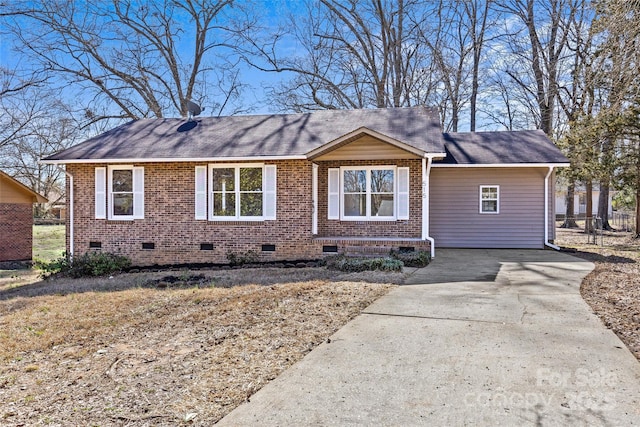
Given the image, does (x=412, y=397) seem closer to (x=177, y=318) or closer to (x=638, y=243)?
(x=177, y=318)

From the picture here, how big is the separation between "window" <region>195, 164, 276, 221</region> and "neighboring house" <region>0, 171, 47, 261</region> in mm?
11579

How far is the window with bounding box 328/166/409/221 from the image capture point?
1298 cm

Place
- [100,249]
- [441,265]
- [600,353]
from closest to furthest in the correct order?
[600,353] → [441,265] → [100,249]

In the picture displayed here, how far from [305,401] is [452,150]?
13.2 metres

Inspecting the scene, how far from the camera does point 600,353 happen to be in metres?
4.55

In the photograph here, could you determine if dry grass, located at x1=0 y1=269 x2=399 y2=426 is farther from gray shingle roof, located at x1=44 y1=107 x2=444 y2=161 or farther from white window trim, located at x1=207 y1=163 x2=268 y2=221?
gray shingle roof, located at x1=44 y1=107 x2=444 y2=161

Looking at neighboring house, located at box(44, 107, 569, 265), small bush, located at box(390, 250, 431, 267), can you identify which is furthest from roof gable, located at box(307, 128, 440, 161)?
small bush, located at box(390, 250, 431, 267)

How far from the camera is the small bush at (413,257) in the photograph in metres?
10.9

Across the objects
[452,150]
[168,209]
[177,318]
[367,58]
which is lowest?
[177,318]

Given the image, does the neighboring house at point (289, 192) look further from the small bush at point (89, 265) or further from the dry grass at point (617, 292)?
the dry grass at point (617, 292)

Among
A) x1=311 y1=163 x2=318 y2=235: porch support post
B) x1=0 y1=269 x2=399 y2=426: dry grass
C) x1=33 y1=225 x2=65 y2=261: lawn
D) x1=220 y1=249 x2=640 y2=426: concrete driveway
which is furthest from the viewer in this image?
x1=33 y1=225 x2=65 y2=261: lawn

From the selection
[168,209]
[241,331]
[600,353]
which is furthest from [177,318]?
[168,209]

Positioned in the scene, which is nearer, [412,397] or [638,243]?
[412,397]

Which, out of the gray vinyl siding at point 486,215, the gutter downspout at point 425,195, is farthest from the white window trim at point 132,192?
the gray vinyl siding at point 486,215
